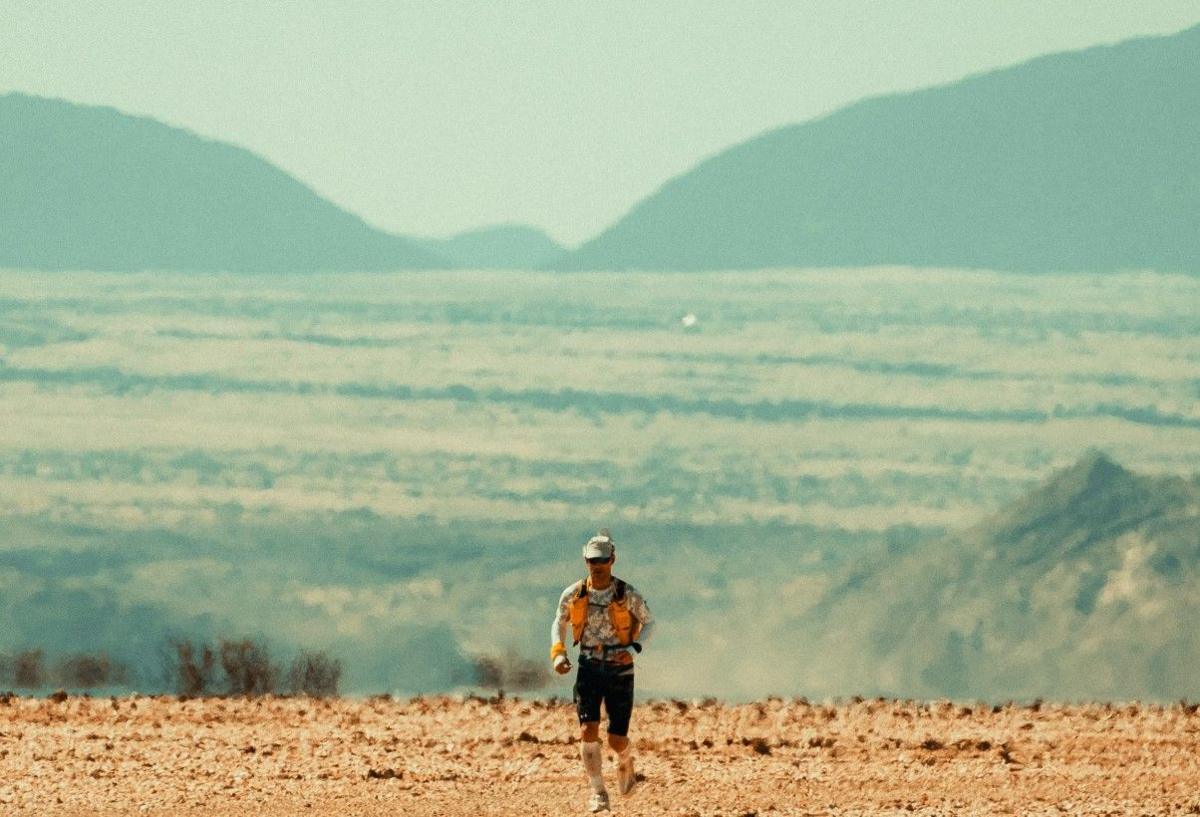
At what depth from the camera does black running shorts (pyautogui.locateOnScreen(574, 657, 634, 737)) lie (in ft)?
53.6

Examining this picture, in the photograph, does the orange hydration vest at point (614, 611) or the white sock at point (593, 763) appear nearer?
the orange hydration vest at point (614, 611)

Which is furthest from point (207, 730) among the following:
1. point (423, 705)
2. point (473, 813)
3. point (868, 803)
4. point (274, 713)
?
point (868, 803)

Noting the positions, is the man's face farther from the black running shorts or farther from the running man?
the black running shorts

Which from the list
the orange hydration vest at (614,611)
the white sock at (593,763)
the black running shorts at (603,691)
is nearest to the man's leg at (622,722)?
the black running shorts at (603,691)

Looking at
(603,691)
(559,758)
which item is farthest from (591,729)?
(559,758)

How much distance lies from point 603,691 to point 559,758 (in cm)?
303

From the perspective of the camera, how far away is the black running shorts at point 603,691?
16344 millimetres

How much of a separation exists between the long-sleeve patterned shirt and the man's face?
0.25 feet

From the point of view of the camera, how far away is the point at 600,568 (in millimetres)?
15992

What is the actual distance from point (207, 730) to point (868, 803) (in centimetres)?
690

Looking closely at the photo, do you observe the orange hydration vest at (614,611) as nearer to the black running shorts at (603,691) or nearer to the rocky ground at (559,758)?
the black running shorts at (603,691)

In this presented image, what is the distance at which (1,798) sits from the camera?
57.4 feet

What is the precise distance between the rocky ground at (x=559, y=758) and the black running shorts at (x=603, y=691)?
75cm

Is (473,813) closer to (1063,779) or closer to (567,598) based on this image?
(567,598)
